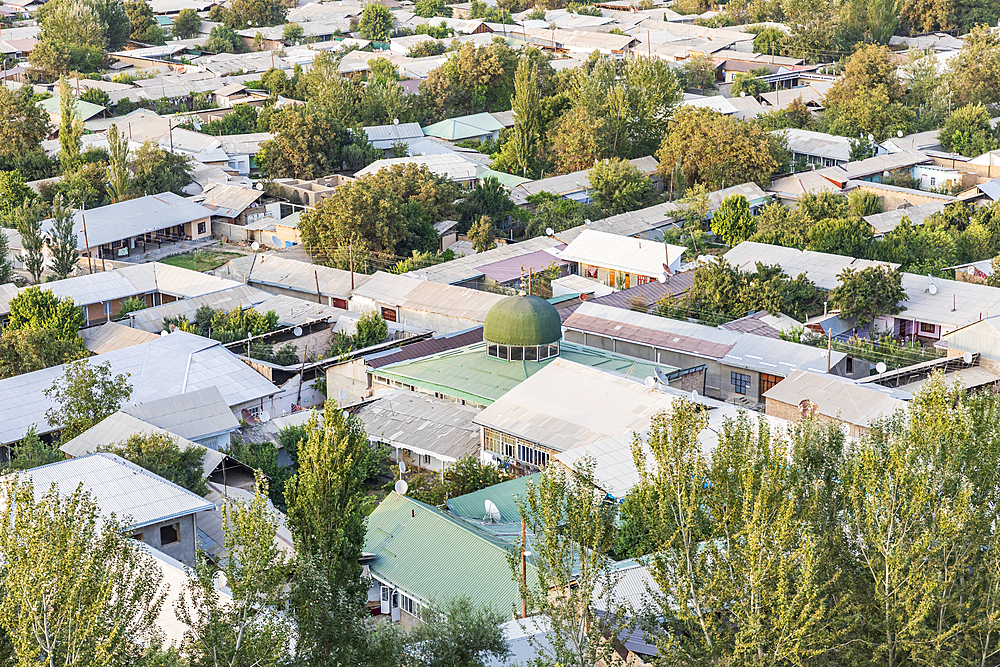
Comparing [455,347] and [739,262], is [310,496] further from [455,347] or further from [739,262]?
[739,262]

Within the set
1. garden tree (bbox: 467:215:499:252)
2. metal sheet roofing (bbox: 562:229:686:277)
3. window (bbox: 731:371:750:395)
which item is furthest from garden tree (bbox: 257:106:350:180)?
window (bbox: 731:371:750:395)

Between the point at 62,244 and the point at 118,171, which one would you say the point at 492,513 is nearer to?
the point at 62,244

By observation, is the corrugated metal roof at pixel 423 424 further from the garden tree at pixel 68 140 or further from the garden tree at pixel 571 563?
the garden tree at pixel 68 140

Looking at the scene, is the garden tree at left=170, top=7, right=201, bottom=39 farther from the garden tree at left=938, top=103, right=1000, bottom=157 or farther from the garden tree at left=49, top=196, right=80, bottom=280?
the garden tree at left=938, top=103, right=1000, bottom=157

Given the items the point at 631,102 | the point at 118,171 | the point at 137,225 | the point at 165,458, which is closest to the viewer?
the point at 165,458

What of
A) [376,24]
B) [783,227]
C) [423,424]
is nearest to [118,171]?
[783,227]

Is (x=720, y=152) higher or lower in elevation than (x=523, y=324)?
lower
